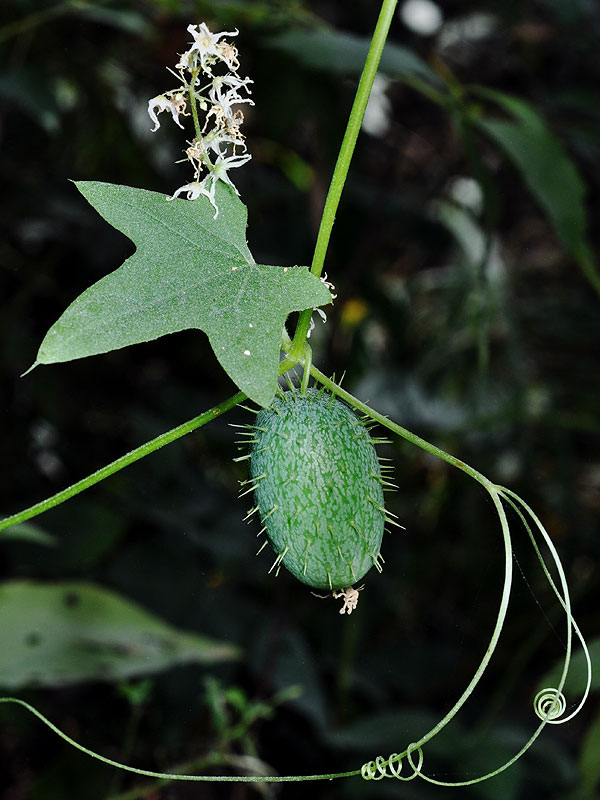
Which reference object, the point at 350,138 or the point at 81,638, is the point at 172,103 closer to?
the point at 350,138

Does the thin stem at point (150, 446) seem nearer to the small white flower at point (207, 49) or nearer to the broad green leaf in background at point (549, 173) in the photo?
the small white flower at point (207, 49)

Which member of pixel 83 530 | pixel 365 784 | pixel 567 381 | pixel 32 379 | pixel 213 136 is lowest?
pixel 365 784

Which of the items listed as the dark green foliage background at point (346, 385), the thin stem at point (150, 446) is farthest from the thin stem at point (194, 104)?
the dark green foliage background at point (346, 385)

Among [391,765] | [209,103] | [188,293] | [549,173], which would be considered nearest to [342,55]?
[549,173]

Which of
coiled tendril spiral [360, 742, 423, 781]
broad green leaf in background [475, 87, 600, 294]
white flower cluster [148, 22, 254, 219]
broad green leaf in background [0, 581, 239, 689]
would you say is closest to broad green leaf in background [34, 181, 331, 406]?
white flower cluster [148, 22, 254, 219]

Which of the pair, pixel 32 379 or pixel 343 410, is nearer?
pixel 343 410

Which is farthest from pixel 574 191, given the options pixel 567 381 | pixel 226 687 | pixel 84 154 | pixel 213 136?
pixel 84 154

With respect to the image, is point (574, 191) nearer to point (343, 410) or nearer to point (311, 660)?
point (343, 410)

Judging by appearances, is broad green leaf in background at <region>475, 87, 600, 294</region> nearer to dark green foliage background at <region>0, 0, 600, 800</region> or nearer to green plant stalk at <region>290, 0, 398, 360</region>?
dark green foliage background at <region>0, 0, 600, 800</region>
